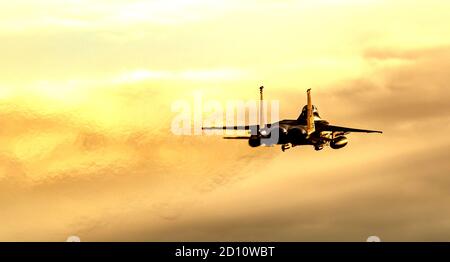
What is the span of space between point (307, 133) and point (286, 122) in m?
4.65

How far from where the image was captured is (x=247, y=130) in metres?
194

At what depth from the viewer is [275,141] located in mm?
194000

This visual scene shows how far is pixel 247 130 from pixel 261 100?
6.82 meters

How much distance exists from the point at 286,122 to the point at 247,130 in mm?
7847

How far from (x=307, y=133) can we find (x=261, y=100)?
386 inches

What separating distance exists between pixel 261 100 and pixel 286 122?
18.1ft

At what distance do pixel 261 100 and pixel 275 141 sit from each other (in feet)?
26.0

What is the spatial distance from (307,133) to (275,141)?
823 cm

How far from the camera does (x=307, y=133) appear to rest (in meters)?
200

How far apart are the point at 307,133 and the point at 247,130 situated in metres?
12.0

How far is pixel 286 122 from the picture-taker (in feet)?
648

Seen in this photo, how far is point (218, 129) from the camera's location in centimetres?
19700
